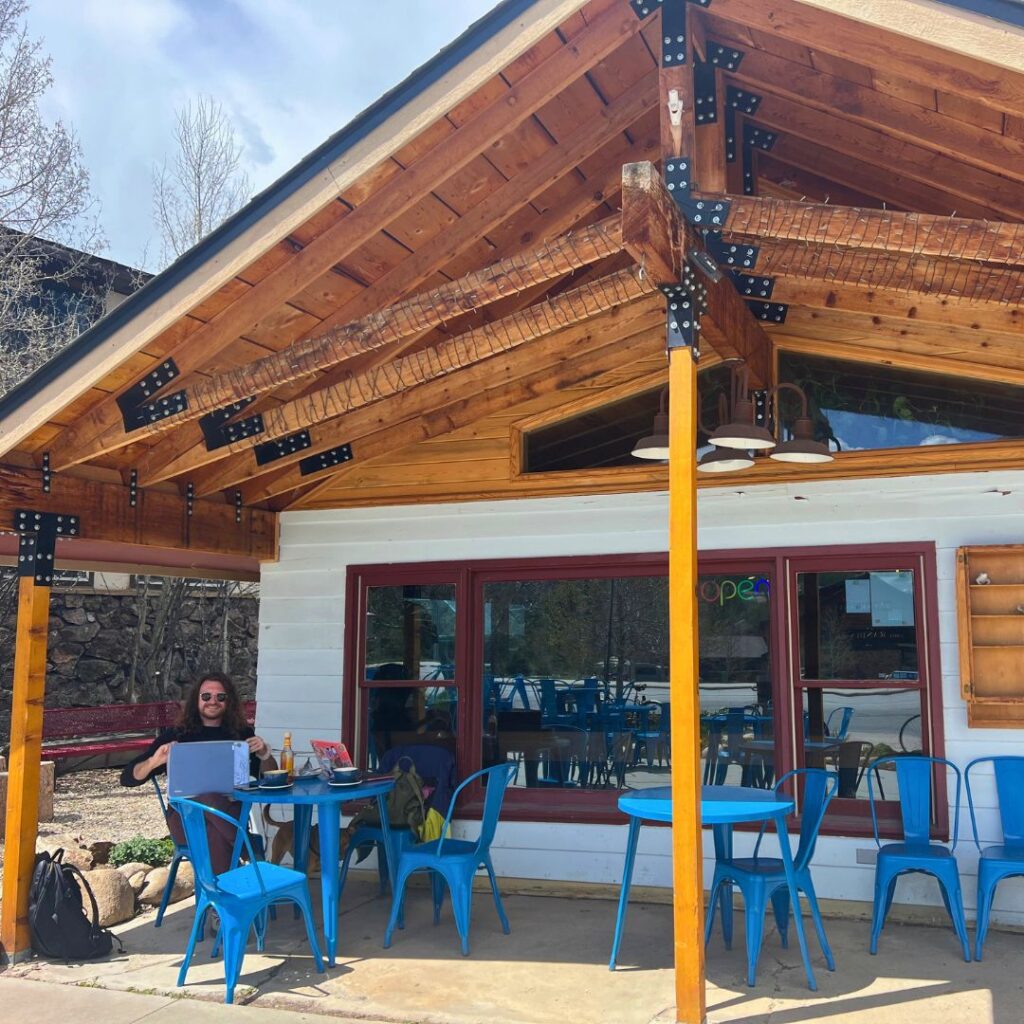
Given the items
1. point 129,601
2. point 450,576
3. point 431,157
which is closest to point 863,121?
point 431,157

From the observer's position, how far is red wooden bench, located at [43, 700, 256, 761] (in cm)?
1020

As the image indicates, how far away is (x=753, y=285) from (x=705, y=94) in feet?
3.50

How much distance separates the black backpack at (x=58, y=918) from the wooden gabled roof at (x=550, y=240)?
1.90 m

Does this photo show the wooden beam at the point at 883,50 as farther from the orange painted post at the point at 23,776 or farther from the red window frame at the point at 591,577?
the orange painted post at the point at 23,776

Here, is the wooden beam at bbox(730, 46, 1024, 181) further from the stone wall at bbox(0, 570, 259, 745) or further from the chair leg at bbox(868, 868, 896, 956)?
the stone wall at bbox(0, 570, 259, 745)

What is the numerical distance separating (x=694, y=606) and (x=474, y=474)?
289 cm

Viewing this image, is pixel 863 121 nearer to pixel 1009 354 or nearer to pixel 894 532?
pixel 1009 354

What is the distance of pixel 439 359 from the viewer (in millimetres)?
4602

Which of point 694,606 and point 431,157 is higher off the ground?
point 431,157

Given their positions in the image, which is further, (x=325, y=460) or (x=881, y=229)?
(x=325, y=460)

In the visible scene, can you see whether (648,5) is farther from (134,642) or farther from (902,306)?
(134,642)

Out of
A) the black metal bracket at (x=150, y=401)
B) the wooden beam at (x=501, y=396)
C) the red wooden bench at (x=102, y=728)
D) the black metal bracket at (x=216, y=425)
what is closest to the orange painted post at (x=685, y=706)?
the wooden beam at (x=501, y=396)

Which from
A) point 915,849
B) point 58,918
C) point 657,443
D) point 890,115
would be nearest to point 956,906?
point 915,849

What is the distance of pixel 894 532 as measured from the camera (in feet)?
17.8
